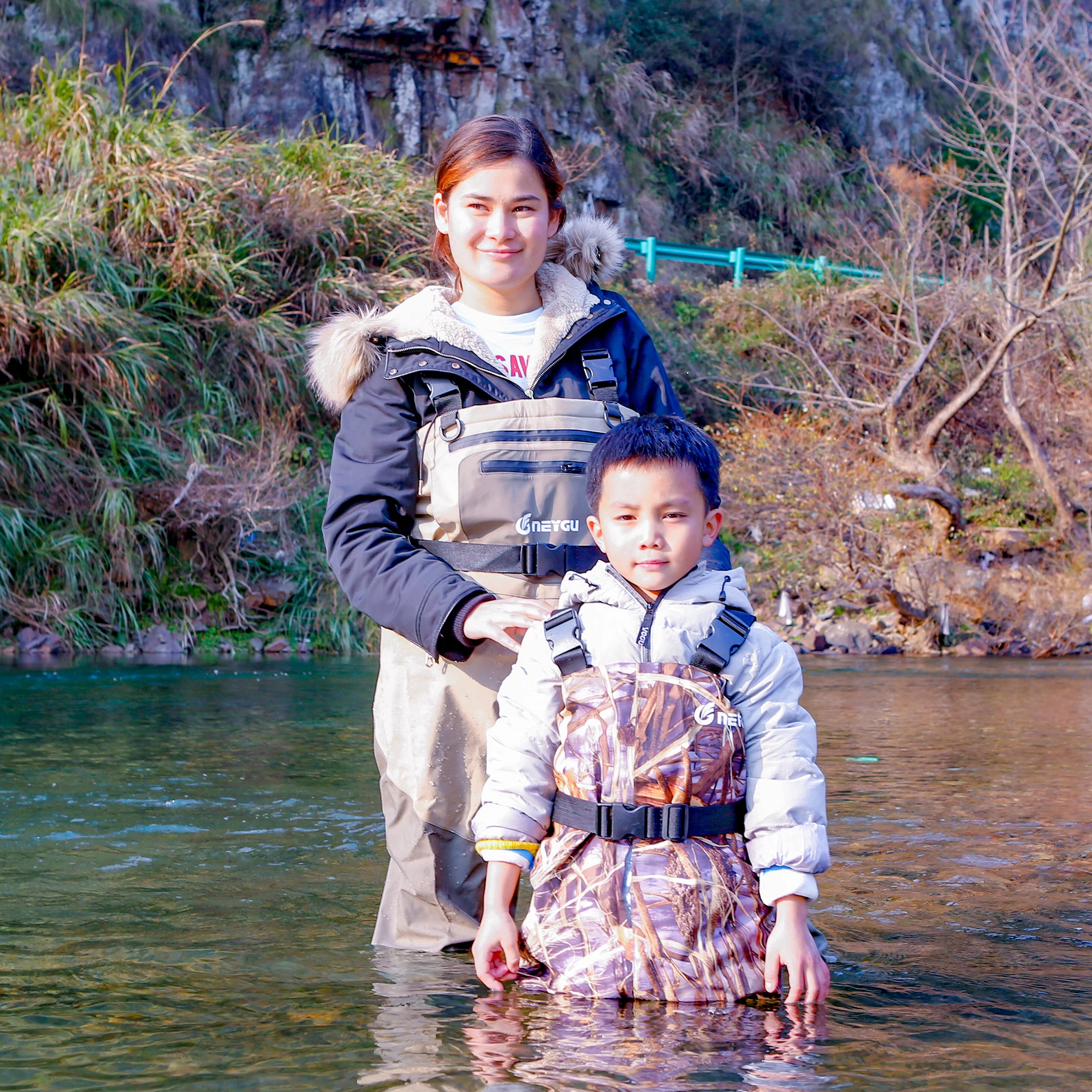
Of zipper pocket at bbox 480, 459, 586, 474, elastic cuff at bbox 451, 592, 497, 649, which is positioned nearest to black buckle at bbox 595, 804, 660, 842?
elastic cuff at bbox 451, 592, 497, 649

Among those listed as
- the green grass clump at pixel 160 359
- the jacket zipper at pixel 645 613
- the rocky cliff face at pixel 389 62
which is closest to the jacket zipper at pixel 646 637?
the jacket zipper at pixel 645 613

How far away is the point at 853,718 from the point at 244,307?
7.16 m

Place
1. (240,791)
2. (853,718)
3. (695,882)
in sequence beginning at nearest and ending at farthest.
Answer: (695,882)
(240,791)
(853,718)

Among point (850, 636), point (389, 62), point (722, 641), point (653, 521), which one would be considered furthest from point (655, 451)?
point (389, 62)

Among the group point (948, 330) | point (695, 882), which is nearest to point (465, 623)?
point (695, 882)

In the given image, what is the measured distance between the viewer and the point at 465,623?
2451 millimetres

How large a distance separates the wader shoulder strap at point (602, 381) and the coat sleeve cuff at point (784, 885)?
3.15ft

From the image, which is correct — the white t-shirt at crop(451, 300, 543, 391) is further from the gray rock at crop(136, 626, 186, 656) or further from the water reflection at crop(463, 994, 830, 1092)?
the gray rock at crop(136, 626, 186, 656)

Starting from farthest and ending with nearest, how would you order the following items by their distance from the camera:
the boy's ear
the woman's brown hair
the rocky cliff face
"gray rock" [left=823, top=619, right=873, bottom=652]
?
the rocky cliff face → "gray rock" [left=823, top=619, right=873, bottom=652] → the woman's brown hair → the boy's ear

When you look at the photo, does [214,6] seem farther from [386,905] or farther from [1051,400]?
[386,905]

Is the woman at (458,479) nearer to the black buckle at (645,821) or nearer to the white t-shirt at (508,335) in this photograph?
the white t-shirt at (508,335)

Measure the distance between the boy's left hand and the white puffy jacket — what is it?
0.05 m

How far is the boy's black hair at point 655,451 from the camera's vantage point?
2.28m

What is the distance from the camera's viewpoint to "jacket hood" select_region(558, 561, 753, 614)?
7.50 ft
